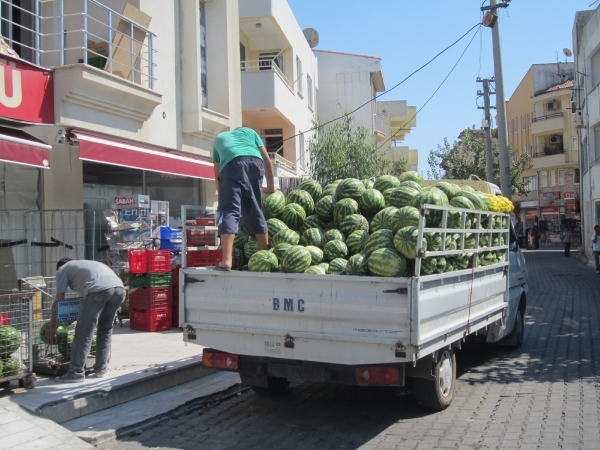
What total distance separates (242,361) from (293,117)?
17.6 m

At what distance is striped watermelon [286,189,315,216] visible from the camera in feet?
22.1

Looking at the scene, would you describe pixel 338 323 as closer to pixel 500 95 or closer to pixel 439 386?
pixel 439 386

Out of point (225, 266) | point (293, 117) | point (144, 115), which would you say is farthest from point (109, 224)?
point (293, 117)

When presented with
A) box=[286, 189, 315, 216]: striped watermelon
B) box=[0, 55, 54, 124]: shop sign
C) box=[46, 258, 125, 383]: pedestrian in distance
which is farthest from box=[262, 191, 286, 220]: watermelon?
box=[0, 55, 54, 124]: shop sign

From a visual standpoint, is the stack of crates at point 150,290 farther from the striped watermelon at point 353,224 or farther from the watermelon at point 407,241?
the watermelon at point 407,241

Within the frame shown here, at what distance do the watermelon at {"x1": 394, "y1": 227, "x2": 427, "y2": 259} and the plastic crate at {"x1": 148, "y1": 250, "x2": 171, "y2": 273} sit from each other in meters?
4.96

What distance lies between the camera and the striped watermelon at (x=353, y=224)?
609 centimetres

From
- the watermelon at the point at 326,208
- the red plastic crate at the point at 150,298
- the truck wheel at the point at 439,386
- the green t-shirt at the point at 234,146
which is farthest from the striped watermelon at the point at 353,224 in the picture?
the red plastic crate at the point at 150,298

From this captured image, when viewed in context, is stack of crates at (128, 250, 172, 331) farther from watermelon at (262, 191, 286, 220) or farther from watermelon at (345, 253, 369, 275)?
watermelon at (345, 253, 369, 275)

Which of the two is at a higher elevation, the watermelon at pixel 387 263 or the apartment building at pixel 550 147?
the apartment building at pixel 550 147

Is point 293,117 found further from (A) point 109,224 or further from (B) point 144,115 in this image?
(A) point 109,224

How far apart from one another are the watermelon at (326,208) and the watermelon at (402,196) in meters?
0.63

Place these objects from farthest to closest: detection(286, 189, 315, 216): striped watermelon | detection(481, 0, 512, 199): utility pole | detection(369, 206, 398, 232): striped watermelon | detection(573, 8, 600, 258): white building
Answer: detection(573, 8, 600, 258): white building, detection(481, 0, 512, 199): utility pole, detection(286, 189, 315, 216): striped watermelon, detection(369, 206, 398, 232): striped watermelon

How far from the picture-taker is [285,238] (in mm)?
6129
